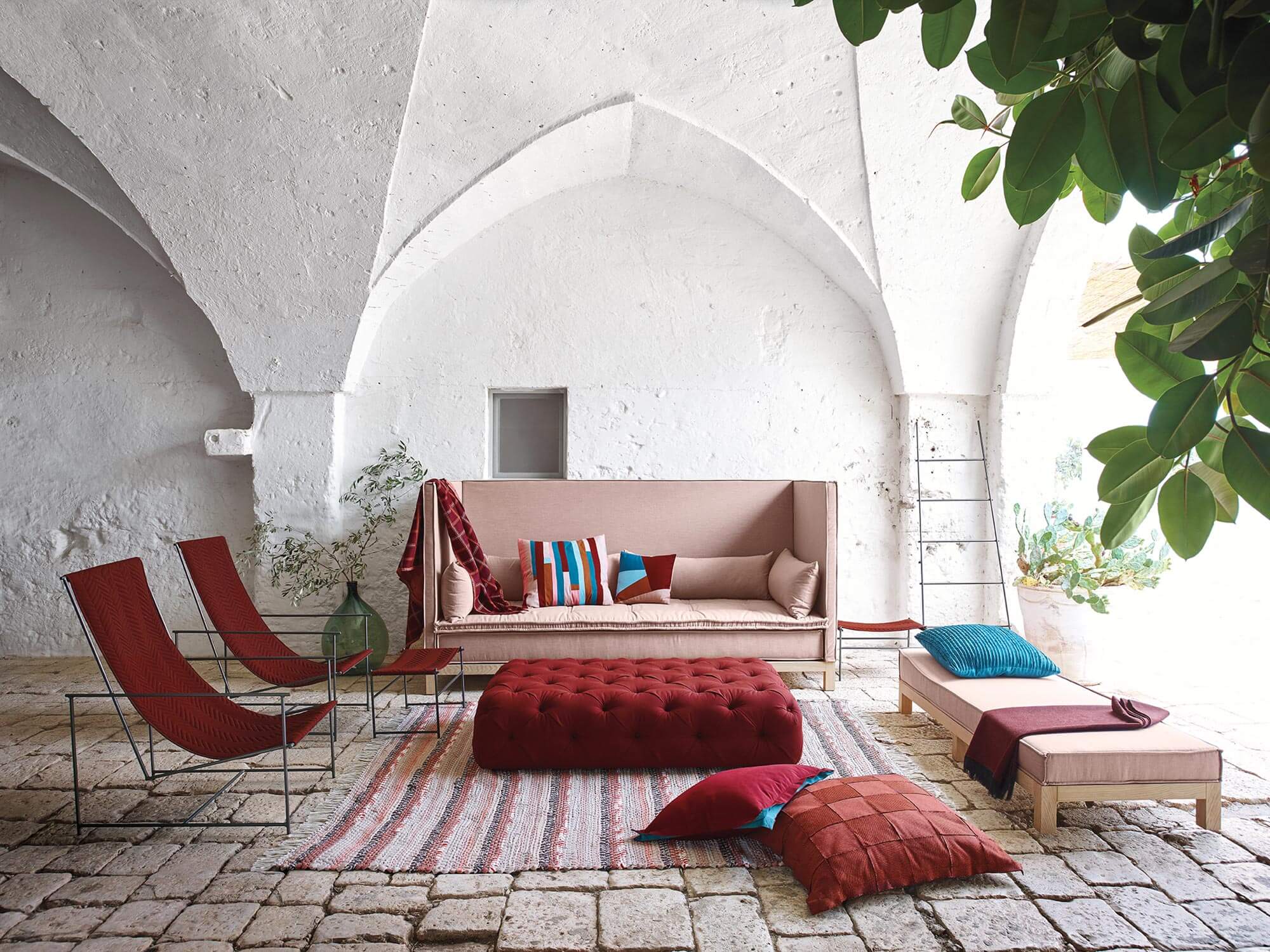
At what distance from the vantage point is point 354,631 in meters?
5.74

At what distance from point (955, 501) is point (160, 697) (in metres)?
5.29

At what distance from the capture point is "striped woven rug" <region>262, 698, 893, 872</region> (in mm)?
2910

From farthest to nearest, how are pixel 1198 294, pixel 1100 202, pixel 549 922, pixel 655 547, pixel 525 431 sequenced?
pixel 525 431
pixel 655 547
pixel 549 922
pixel 1100 202
pixel 1198 294

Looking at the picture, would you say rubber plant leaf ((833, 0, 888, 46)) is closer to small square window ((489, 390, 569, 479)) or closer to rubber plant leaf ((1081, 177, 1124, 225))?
rubber plant leaf ((1081, 177, 1124, 225))

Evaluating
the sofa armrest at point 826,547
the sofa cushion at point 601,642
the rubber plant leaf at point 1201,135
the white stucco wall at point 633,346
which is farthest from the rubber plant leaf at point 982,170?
the white stucco wall at point 633,346

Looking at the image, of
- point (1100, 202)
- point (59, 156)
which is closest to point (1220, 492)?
point (1100, 202)

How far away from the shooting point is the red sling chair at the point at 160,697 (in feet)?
10.3

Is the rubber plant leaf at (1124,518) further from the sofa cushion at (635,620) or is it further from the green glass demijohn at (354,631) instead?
the green glass demijohn at (354,631)

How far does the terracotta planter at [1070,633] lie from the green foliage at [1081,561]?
96mm

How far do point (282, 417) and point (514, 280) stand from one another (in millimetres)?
1954

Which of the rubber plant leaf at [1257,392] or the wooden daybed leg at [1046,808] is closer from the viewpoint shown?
the rubber plant leaf at [1257,392]

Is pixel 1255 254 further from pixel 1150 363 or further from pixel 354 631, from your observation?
pixel 354 631

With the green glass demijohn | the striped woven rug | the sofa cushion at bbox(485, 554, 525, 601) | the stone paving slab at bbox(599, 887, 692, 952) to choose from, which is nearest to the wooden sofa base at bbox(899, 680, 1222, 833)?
the striped woven rug

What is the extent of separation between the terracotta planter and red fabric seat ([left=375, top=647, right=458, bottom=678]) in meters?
3.80
